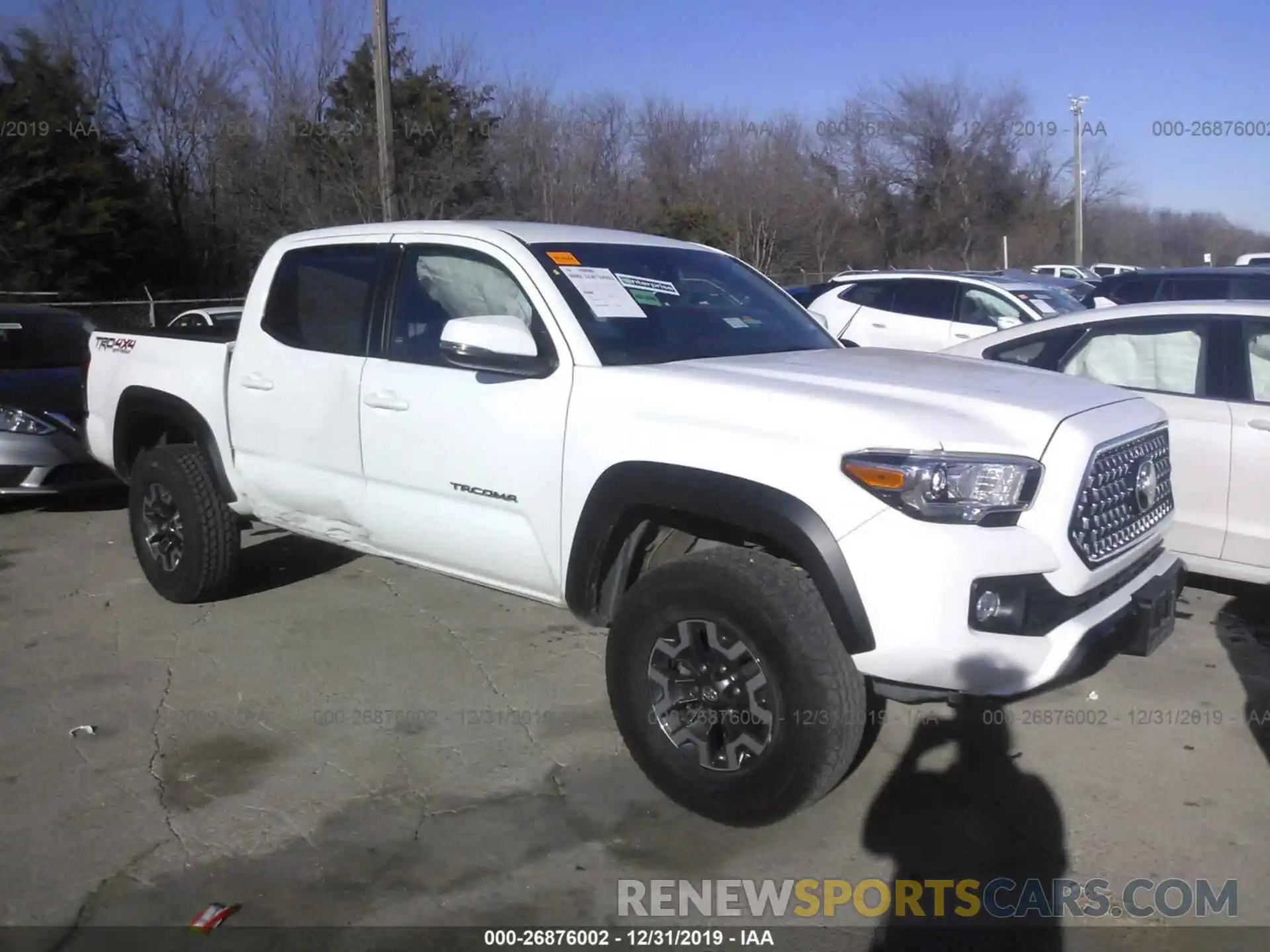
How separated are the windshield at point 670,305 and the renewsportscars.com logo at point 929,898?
71.1 inches

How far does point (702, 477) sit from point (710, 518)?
0.69 ft

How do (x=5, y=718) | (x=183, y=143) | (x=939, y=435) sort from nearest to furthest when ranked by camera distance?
1. (x=939, y=435)
2. (x=5, y=718)
3. (x=183, y=143)

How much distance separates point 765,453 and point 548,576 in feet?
3.53

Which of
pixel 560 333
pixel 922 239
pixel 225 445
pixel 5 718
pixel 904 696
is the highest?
pixel 922 239

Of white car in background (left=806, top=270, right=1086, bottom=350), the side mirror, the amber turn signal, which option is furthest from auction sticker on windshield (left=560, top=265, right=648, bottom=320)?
white car in background (left=806, top=270, right=1086, bottom=350)

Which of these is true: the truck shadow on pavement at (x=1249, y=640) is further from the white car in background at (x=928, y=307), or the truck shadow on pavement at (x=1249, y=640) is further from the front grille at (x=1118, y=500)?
the white car in background at (x=928, y=307)

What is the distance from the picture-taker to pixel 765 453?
3.45 meters

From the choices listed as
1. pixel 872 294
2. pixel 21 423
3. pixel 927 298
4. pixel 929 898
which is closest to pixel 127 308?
pixel 21 423

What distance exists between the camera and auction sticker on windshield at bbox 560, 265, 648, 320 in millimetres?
4281

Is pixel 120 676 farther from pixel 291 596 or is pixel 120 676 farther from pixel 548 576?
pixel 548 576

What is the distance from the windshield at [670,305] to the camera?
4242 millimetres

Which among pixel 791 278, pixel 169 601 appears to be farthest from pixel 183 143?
pixel 169 601

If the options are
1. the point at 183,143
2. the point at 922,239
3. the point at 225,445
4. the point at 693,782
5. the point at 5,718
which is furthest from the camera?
the point at 922,239

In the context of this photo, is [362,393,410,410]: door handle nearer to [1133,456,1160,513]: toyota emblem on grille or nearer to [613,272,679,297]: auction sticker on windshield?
[613,272,679,297]: auction sticker on windshield
